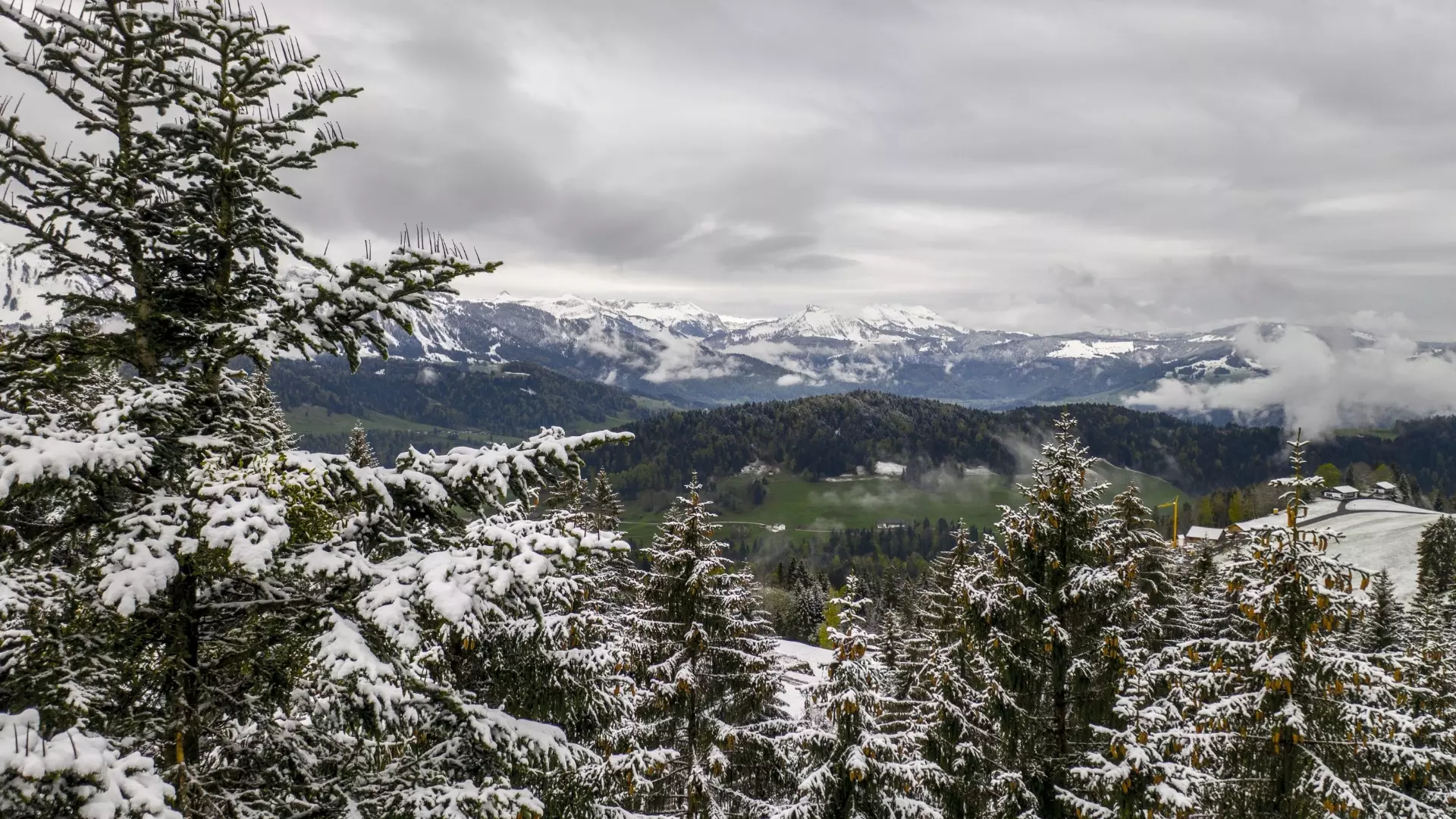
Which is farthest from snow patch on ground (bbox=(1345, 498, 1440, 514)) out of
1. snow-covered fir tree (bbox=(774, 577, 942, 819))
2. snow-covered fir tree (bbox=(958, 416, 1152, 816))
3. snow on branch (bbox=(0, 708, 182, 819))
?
snow on branch (bbox=(0, 708, 182, 819))

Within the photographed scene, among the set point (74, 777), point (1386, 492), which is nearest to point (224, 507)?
point (74, 777)

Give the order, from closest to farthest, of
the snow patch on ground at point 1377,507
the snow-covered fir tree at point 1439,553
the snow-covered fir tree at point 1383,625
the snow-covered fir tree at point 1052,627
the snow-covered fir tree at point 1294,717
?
the snow-covered fir tree at point 1294,717 → the snow-covered fir tree at point 1052,627 → the snow-covered fir tree at point 1383,625 → the snow-covered fir tree at point 1439,553 → the snow patch on ground at point 1377,507

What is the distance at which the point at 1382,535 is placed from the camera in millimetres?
96188

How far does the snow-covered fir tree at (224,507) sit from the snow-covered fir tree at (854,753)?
8517 millimetres

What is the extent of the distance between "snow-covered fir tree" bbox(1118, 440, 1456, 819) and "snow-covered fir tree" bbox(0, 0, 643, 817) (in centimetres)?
1146

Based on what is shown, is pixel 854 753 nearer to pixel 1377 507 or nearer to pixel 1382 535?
pixel 1382 535

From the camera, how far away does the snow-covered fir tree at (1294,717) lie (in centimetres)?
1102

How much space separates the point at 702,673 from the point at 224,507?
13089 millimetres

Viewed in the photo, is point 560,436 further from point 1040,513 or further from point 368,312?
point 1040,513

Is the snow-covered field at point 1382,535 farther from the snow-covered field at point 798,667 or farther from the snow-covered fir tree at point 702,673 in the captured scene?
the snow-covered fir tree at point 702,673

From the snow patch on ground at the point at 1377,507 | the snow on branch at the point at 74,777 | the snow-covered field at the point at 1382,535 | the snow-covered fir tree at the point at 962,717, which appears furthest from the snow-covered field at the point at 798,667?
the snow patch on ground at the point at 1377,507

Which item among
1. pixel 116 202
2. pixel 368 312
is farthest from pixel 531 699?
pixel 116 202

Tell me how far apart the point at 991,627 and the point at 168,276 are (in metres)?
14.4

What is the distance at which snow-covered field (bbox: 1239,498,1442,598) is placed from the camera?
83250 millimetres
